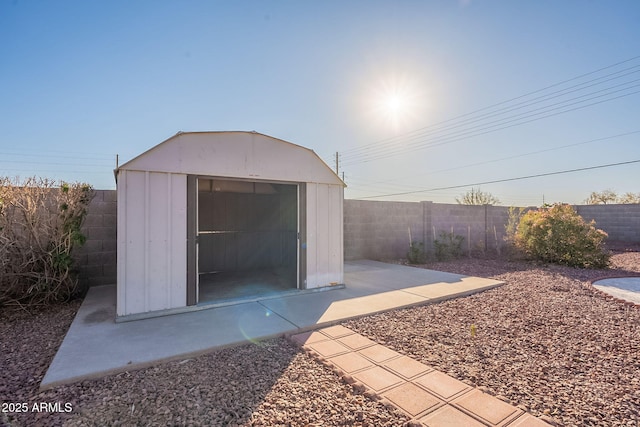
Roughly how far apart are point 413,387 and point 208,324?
2.39 meters

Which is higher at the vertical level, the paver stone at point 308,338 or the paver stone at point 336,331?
the paver stone at point 308,338

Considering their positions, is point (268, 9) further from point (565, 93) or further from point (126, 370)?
point (565, 93)

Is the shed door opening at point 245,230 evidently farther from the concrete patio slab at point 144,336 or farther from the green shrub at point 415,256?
the green shrub at point 415,256

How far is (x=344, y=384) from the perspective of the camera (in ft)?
7.55

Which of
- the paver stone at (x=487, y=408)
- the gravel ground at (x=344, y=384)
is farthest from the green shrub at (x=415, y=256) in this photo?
the paver stone at (x=487, y=408)

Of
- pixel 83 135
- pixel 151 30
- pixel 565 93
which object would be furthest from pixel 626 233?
pixel 83 135

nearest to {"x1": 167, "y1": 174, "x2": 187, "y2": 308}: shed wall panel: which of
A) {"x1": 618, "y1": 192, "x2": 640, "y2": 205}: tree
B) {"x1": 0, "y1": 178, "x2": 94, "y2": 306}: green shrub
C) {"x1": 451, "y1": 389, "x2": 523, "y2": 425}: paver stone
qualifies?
{"x1": 0, "y1": 178, "x2": 94, "y2": 306}: green shrub

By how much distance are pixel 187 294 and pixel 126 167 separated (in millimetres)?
1795

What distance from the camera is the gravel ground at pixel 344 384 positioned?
75.7 inches

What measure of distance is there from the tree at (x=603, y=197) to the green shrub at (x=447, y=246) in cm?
2044

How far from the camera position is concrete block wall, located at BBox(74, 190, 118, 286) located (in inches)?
209

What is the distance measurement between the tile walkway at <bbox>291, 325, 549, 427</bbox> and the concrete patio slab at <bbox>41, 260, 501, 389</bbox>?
0.20 feet

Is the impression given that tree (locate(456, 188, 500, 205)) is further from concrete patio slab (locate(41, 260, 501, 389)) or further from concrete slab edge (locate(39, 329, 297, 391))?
concrete slab edge (locate(39, 329, 297, 391))

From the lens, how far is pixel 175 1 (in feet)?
16.3
